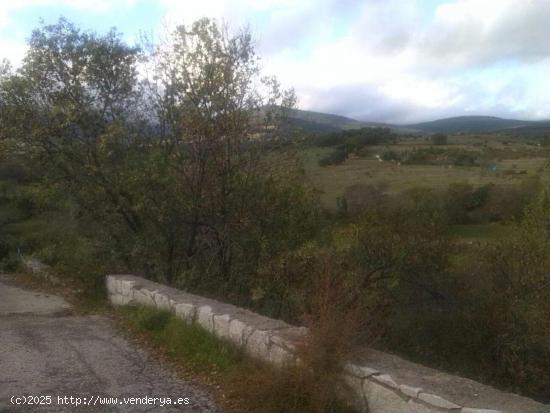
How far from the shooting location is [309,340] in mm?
4934

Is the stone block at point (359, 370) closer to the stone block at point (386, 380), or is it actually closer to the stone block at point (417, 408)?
the stone block at point (386, 380)

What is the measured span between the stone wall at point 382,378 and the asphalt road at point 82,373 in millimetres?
739

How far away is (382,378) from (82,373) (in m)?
3.05

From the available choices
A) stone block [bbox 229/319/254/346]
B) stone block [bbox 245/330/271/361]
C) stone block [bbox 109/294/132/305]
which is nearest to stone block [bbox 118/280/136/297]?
stone block [bbox 109/294/132/305]

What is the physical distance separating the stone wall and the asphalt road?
74 centimetres

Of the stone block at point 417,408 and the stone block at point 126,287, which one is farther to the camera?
the stone block at point 126,287

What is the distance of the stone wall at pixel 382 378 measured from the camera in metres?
4.06

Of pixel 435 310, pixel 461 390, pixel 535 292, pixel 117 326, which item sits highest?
pixel 461 390

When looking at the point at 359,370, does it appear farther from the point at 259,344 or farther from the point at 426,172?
the point at 426,172

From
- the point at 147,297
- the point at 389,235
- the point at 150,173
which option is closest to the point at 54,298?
the point at 150,173

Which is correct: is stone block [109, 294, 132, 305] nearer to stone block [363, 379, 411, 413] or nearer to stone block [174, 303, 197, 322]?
stone block [174, 303, 197, 322]

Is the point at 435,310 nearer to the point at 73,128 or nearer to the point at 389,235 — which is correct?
the point at 389,235

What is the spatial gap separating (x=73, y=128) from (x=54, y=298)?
10.7 ft

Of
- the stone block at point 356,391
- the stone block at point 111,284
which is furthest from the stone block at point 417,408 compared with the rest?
the stone block at point 111,284
